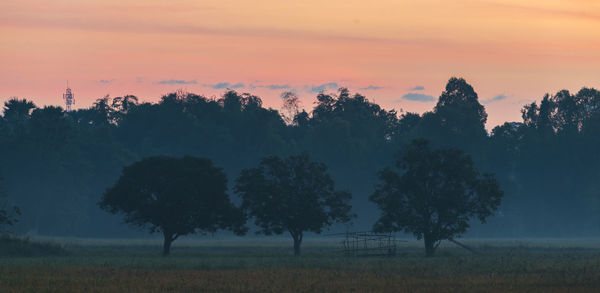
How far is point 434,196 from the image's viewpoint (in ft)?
291

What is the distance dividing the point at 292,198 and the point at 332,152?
95640 mm

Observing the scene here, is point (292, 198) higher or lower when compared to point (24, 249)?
higher

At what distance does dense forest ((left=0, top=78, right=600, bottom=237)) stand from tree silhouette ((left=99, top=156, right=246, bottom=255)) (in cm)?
7979

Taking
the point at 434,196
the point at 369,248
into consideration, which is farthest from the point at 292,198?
the point at 369,248

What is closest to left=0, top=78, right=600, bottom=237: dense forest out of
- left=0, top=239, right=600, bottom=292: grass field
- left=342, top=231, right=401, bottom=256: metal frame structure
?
left=342, top=231, right=401, bottom=256: metal frame structure

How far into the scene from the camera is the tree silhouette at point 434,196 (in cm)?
8744

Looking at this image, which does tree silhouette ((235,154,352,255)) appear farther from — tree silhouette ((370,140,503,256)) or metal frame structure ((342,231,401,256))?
tree silhouette ((370,140,503,256))

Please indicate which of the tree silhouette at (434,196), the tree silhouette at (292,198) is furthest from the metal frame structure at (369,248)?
the tree silhouette at (292,198)

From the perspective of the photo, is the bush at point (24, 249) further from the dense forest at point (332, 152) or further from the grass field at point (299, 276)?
the dense forest at point (332, 152)

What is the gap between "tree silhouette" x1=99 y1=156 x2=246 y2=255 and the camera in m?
85.0

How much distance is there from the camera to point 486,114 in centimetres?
19288

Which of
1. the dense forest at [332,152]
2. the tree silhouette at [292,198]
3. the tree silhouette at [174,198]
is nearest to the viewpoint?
the tree silhouette at [174,198]

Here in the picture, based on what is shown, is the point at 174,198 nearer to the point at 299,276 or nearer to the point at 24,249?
the point at 24,249

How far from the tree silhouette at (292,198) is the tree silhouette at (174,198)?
16.0 ft
